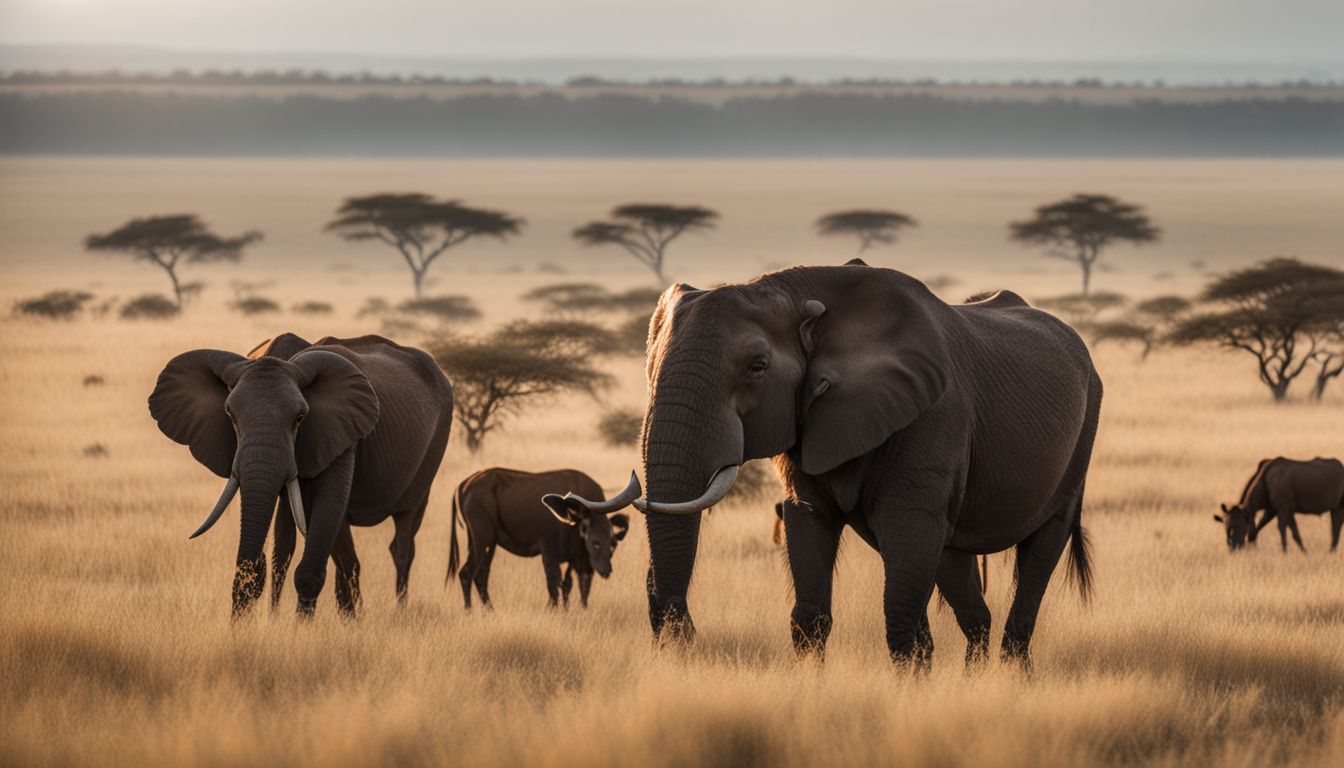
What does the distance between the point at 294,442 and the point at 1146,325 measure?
37.5 metres

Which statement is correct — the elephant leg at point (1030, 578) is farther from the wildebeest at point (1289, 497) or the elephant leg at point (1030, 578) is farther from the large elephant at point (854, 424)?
the wildebeest at point (1289, 497)

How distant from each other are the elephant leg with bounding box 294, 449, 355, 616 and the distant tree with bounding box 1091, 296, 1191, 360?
24925 mm

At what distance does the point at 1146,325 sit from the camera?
44.1m

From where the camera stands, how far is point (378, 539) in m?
14.0

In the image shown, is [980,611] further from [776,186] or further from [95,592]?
[776,186]

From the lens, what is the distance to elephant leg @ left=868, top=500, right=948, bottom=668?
7.30 m

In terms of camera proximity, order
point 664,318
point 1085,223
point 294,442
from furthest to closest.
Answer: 1. point 1085,223
2. point 294,442
3. point 664,318

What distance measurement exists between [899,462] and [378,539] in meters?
7.46

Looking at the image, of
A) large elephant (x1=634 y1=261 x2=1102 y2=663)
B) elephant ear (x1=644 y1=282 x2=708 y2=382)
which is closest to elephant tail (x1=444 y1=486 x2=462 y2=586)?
large elephant (x1=634 y1=261 x2=1102 y2=663)

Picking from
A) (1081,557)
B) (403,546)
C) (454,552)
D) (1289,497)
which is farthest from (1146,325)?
(1081,557)

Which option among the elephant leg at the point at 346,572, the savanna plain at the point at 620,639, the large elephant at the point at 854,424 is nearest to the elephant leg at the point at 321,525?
the savanna plain at the point at 620,639

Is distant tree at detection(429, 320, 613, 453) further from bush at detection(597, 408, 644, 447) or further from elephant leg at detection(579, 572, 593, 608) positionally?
→ elephant leg at detection(579, 572, 593, 608)

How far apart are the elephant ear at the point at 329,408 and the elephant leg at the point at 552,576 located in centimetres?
222

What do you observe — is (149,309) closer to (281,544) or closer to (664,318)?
(281,544)
